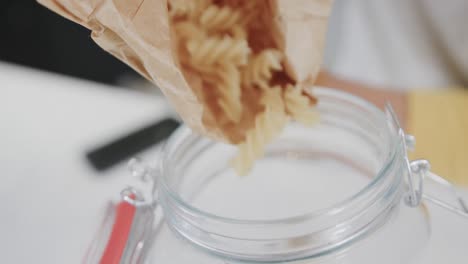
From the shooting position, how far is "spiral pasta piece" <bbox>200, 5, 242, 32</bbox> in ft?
1.34

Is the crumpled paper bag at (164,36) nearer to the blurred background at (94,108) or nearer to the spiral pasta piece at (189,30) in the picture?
the spiral pasta piece at (189,30)

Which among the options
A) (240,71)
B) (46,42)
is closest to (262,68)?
(240,71)

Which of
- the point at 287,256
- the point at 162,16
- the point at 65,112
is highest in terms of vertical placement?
the point at 162,16

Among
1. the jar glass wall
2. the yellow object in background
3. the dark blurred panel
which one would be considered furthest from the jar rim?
the dark blurred panel

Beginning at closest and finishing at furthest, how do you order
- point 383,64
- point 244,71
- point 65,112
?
1. point 244,71
2. point 65,112
3. point 383,64

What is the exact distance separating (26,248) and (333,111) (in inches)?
11.8

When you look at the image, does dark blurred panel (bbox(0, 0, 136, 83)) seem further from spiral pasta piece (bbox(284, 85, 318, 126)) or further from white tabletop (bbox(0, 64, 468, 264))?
spiral pasta piece (bbox(284, 85, 318, 126))

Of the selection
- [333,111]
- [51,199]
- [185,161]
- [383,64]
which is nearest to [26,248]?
[51,199]

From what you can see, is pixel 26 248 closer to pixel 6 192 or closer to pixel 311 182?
pixel 6 192

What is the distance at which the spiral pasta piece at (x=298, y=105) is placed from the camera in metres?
0.41

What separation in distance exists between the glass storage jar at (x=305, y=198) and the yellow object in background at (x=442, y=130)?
0.55ft

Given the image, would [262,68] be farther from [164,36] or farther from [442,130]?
[442,130]

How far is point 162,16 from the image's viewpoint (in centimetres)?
35

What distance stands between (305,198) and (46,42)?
990mm
